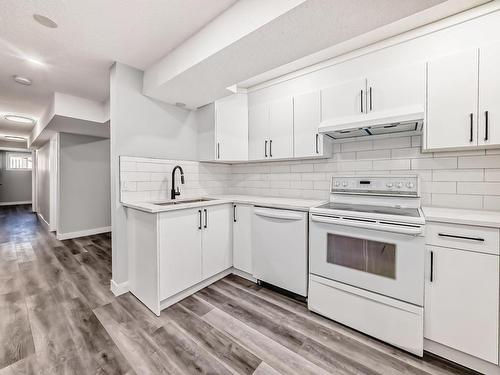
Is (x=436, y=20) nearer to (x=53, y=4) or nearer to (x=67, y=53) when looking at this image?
(x=53, y=4)

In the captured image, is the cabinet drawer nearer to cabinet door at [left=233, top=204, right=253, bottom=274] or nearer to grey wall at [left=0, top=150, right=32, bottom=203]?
cabinet door at [left=233, top=204, right=253, bottom=274]

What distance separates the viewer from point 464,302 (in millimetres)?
1341

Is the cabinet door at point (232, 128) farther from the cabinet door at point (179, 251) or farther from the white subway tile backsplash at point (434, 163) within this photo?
the white subway tile backsplash at point (434, 163)

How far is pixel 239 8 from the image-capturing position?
4.86ft

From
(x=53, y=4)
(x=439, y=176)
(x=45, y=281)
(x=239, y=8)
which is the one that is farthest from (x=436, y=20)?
(x=45, y=281)

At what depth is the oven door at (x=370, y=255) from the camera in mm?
1452

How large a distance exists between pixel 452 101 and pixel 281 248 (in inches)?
71.7

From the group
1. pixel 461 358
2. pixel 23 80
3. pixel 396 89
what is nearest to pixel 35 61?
pixel 23 80

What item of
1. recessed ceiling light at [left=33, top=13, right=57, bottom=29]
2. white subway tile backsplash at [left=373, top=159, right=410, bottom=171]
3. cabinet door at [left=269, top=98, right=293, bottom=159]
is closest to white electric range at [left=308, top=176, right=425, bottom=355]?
white subway tile backsplash at [left=373, top=159, right=410, bottom=171]

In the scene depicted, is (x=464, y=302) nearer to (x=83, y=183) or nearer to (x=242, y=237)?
(x=242, y=237)

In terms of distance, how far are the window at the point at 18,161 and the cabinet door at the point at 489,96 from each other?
13.3 metres

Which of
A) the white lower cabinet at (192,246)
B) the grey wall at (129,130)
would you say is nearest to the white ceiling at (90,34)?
the grey wall at (129,130)

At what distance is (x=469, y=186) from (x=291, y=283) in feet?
5.59

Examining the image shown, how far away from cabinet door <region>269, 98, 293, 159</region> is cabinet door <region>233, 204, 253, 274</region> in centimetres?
76
